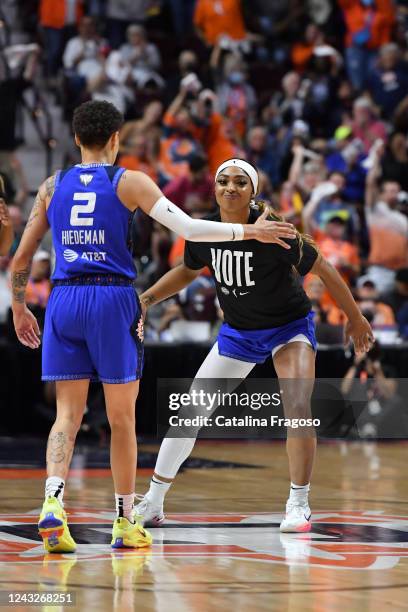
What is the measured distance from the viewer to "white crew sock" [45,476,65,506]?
19.7 ft

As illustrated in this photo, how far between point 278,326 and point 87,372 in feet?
4.54

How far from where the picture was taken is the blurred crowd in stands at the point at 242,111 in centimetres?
1460

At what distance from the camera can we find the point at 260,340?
23.7 ft

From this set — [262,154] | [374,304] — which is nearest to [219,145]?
[262,154]

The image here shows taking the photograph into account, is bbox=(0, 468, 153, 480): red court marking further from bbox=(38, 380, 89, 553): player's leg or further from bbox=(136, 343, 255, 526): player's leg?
bbox=(38, 380, 89, 553): player's leg

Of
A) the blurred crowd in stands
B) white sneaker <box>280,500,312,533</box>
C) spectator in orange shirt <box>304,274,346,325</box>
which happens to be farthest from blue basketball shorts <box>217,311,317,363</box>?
spectator in orange shirt <box>304,274,346,325</box>

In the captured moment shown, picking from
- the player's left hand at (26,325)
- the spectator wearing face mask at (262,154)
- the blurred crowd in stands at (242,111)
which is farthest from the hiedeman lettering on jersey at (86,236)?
the spectator wearing face mask at (262,154)

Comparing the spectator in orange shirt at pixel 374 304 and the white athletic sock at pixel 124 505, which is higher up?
the spectator in orange shirt at pixel 374 304

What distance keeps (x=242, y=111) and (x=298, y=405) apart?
11.6 m

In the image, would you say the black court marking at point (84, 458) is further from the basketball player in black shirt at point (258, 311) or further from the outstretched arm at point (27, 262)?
the outstretched arm at point (27, 262)

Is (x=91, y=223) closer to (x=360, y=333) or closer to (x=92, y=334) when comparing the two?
(x=92, y=334)

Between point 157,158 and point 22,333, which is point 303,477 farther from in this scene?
point 157,158

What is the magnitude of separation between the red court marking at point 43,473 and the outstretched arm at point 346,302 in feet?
10.7

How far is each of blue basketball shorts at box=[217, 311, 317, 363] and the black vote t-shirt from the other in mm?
33
